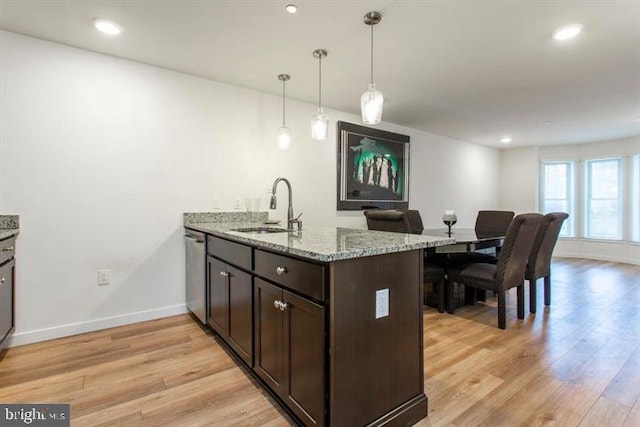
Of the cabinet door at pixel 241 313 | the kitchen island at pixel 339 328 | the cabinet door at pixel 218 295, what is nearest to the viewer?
the kitchen island at pixel 339 328

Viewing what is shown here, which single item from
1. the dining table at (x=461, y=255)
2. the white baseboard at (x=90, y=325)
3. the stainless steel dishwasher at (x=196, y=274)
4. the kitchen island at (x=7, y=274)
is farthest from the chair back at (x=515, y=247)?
the kitchen island at (x=7, y=274)

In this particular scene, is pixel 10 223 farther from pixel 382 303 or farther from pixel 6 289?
pixel 382 303

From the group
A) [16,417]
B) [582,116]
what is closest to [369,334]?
[16,417]

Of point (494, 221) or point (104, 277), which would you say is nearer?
point (104, 277)

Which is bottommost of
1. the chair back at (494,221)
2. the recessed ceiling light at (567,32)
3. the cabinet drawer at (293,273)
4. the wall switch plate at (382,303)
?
the wall switch plate at (382,303)

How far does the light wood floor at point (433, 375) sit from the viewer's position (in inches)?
63.5

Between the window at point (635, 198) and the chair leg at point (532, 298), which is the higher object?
the window at point (635, 198)

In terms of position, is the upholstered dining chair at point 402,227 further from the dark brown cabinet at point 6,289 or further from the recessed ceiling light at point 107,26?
the dark brown cabinet at point 6,289

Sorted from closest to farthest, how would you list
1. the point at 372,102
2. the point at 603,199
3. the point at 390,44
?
the point at 372,102 < the point at 390,44 < the point at 603,199

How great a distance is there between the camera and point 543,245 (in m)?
3.20

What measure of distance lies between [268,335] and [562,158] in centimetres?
762

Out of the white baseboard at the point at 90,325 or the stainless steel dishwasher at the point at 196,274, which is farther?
the stainless steel dishwasher at the point at 196,274

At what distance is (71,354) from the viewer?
227 cm

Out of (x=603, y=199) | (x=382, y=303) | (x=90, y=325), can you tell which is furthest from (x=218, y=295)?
(x=603, y=199)
